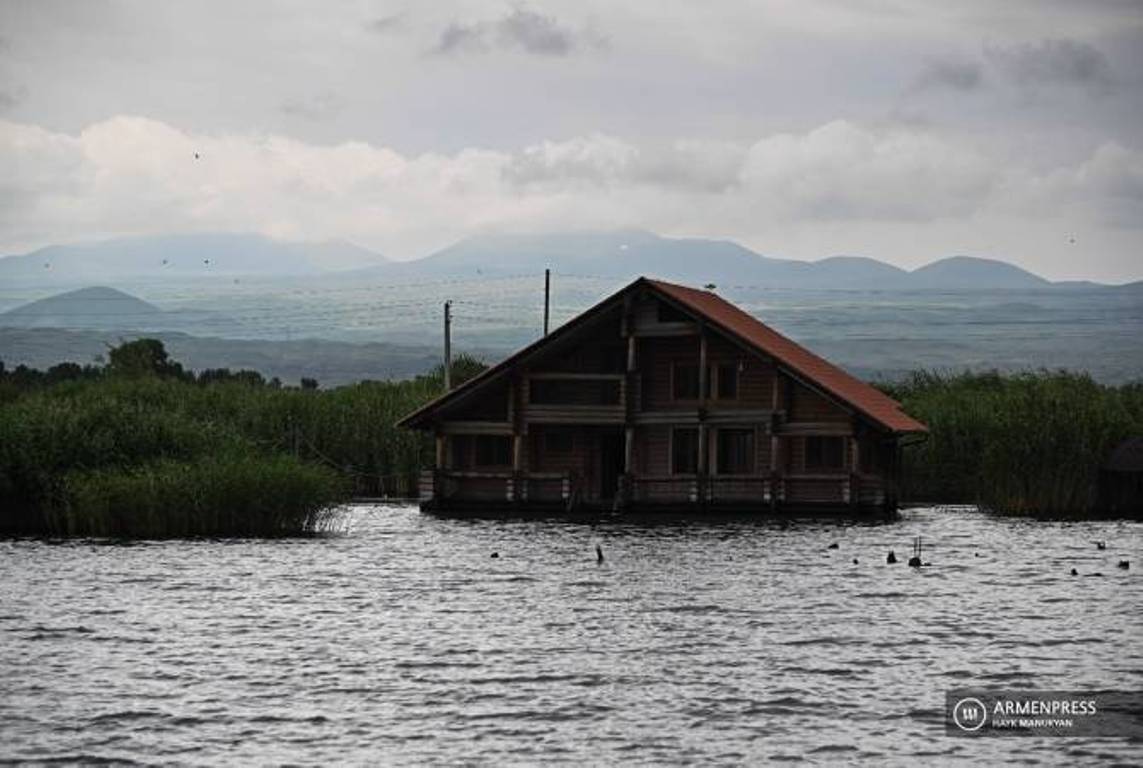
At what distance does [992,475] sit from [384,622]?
107 ft

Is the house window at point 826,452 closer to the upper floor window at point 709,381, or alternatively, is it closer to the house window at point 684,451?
the upper floor window at point 709,381

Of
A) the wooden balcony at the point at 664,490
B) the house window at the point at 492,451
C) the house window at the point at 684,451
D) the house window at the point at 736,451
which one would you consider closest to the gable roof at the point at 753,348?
the wooden balcony at the point at 664,490

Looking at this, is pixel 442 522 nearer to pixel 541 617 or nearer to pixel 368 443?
pixel 368 443

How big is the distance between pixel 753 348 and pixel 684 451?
5.96 metres

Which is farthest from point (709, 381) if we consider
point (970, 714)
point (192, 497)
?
point (970, 714)

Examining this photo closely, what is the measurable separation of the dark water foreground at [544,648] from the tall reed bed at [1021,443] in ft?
32.8

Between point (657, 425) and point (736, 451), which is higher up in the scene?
point (657, 425)

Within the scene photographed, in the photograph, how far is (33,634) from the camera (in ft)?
108

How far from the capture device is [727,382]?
65562 mm

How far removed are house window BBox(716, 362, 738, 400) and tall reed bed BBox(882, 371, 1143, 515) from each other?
834 centimetres

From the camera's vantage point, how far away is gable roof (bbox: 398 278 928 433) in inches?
2422

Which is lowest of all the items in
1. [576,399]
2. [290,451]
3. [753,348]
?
[290,451]

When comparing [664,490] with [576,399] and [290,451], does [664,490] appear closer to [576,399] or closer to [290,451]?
[576,399]

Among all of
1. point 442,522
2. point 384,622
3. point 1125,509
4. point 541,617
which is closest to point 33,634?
point 384,622
